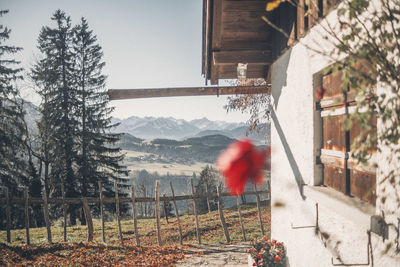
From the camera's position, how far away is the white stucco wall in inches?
81.0

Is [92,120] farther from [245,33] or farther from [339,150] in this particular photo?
[339,150]

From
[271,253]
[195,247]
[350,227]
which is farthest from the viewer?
[195,247]

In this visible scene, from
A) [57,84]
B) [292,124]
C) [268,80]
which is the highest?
[57,84]

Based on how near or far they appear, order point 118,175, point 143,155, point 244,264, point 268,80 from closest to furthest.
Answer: point 268,80 → point 244,264 → point 118,175 → point 143,155

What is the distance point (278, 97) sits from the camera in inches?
162

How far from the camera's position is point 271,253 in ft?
13.4

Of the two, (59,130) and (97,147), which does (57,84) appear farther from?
(97,147)

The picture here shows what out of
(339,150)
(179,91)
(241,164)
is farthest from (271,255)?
(179,91)

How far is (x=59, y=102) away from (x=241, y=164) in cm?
1943

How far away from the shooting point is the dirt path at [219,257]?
21.0ft

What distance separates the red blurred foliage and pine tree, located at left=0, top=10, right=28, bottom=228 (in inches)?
754

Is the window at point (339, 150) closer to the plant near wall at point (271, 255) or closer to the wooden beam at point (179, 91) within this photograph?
the plant near wall at point (271, 255)

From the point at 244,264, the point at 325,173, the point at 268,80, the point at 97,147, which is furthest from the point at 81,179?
the point at 325,173

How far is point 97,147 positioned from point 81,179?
2.68m
